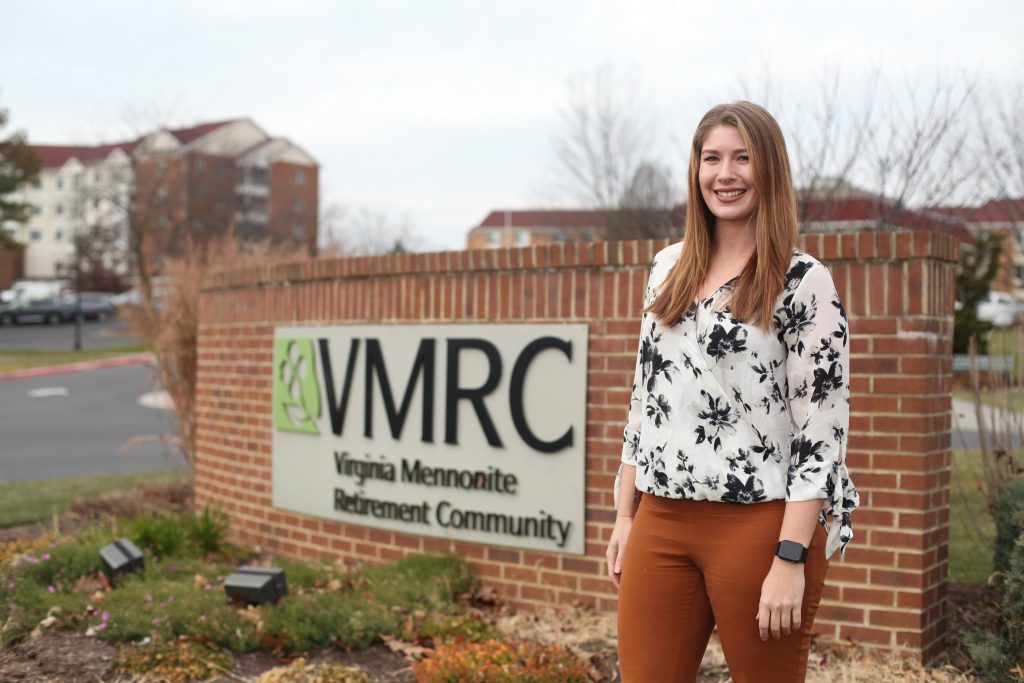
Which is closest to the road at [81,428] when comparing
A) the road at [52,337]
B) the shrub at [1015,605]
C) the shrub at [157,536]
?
the shrub at [157,536]

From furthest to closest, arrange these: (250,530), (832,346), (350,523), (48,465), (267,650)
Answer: (48,465)
(250,530)
(350,523)
(267,650)
(832,346)

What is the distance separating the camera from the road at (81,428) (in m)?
12.2

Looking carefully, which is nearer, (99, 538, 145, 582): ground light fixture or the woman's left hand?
the woman's left hand

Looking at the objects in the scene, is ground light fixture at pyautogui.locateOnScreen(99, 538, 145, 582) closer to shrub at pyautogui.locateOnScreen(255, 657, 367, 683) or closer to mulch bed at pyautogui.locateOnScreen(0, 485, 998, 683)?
mulch bed at pyautogui.locateOnScreen(0, 485, 998, 683)

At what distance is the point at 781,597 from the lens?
2152 millimetres

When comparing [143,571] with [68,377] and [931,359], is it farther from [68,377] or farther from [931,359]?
[68,377]

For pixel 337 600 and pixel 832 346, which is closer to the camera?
pixel 832 346

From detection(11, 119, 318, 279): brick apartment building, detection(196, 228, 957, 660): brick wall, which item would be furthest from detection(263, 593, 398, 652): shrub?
detection(11, 119, 318, 279): brick apartment building

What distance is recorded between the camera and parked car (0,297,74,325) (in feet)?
153

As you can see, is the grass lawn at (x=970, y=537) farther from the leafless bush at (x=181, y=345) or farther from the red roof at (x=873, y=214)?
the leafless bush at (x=181, y=345)

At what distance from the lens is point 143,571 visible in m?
5.63

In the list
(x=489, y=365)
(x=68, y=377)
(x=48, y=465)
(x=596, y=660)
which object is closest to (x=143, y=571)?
(x=489, y=365)

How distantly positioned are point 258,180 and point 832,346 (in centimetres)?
6906

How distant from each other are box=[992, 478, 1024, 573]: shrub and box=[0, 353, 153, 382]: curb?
73.0 ft
